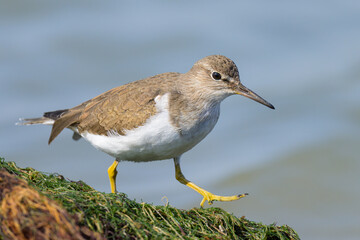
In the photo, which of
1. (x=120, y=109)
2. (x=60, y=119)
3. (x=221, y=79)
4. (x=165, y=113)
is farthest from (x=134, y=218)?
(x=60, y=119)

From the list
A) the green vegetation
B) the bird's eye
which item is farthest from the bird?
the green vegetation

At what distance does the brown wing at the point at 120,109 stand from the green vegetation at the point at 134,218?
1.66 metres

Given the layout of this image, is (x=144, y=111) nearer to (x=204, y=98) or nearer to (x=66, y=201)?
(x=204, y=98)

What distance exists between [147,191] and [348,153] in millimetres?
5215

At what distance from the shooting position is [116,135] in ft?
26.9

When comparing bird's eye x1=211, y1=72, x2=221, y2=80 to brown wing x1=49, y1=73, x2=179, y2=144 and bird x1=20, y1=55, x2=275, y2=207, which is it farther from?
brown wing x1=49, y1=73, x2=179, y2=144

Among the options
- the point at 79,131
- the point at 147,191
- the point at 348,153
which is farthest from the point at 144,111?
the point at 348,153

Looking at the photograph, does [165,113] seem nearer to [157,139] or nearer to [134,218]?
[157,139]

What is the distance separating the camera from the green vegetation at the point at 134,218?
202 inches

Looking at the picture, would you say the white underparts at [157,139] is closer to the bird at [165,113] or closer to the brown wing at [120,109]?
the bird at [165,113]

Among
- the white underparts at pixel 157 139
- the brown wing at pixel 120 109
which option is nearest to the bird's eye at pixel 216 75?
the white underparts at pixel 157 139

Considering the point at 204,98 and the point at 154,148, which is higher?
the point at 204,98

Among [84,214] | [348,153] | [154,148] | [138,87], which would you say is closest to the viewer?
[84,214]

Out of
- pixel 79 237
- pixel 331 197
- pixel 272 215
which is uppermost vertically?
pixel 331 197
